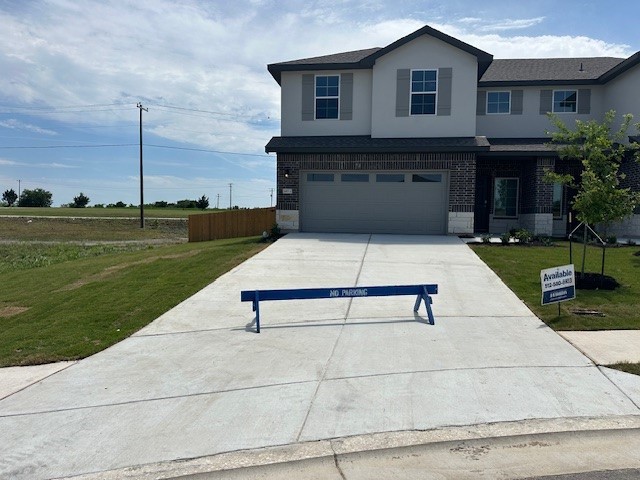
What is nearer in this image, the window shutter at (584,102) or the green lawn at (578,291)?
the green lawn at (578,291)

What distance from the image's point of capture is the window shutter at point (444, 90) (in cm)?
1836

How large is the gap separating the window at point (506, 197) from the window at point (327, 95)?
7.36 m

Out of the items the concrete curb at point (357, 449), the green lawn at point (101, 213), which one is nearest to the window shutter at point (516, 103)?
the concrete curb at point (357, 449)

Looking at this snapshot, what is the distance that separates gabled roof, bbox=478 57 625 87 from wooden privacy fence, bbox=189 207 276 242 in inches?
463

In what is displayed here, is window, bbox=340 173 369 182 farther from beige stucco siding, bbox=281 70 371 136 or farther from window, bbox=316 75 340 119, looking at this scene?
window, bbox=316 75 340 119

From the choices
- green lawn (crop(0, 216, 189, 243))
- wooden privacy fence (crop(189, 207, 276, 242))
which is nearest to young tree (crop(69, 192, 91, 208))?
green lawn (crop(0, 216, 189, 243))

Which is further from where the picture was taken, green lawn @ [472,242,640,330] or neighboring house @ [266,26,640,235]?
neighboring house @ [266,26,640,235]

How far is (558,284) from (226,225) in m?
18.5

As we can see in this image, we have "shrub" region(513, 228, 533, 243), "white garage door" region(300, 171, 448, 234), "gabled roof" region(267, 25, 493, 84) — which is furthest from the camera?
"white garage door" region(300, 171, 448, 234)

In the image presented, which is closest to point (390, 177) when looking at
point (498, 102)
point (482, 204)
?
point (482, 204)

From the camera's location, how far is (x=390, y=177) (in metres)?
18.5

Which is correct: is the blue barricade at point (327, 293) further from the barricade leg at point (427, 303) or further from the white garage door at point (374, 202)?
the white garage door at point (374, 202)

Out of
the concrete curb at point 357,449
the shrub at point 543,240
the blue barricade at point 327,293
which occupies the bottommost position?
the concrete curb at point 357,449

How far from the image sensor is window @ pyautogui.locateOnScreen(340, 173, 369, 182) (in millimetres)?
18641
